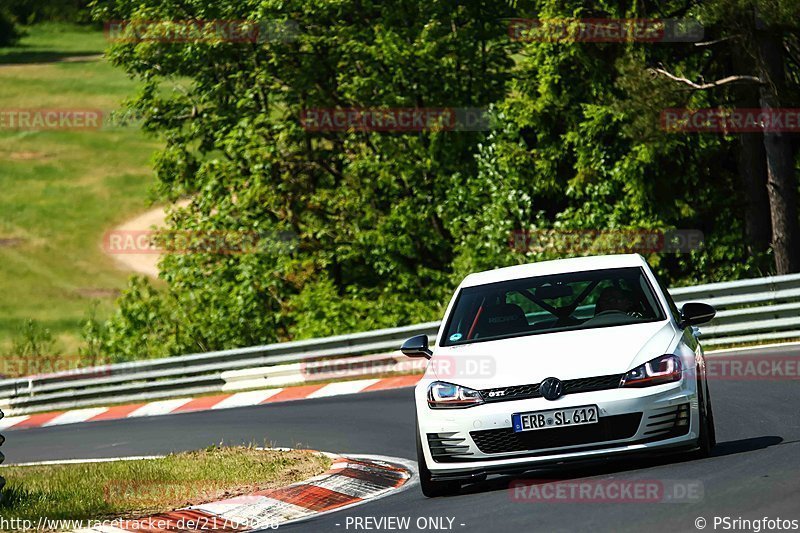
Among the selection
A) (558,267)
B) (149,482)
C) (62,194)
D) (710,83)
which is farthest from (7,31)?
(558,267)

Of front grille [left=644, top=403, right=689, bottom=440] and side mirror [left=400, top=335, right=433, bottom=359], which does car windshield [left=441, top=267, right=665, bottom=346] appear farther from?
front grille [left=644, top=403, right=689, bottom=440]

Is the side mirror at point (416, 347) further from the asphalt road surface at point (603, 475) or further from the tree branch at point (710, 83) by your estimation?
the tree branch at point (710, 83)

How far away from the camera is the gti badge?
8.46 m

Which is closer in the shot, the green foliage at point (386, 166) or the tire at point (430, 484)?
the tire at point (430, 484)

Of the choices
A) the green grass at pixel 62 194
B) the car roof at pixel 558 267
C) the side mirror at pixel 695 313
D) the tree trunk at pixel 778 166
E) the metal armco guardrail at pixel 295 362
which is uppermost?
the car roof at pixel 558 267

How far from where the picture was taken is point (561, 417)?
8.45 m

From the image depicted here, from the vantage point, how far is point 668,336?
8.98 m

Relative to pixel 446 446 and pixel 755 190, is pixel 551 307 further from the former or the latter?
pixel 755 190

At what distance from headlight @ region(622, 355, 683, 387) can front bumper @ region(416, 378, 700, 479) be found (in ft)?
Result: 0.16

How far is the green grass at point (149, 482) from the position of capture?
9672 mm

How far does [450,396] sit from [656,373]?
128 cm

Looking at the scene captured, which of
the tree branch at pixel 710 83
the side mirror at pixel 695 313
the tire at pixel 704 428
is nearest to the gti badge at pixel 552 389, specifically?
the tire at pixel 704 428

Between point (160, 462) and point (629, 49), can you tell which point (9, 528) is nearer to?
point (160, 462)

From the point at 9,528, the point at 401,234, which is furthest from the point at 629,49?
the point at 9,528
